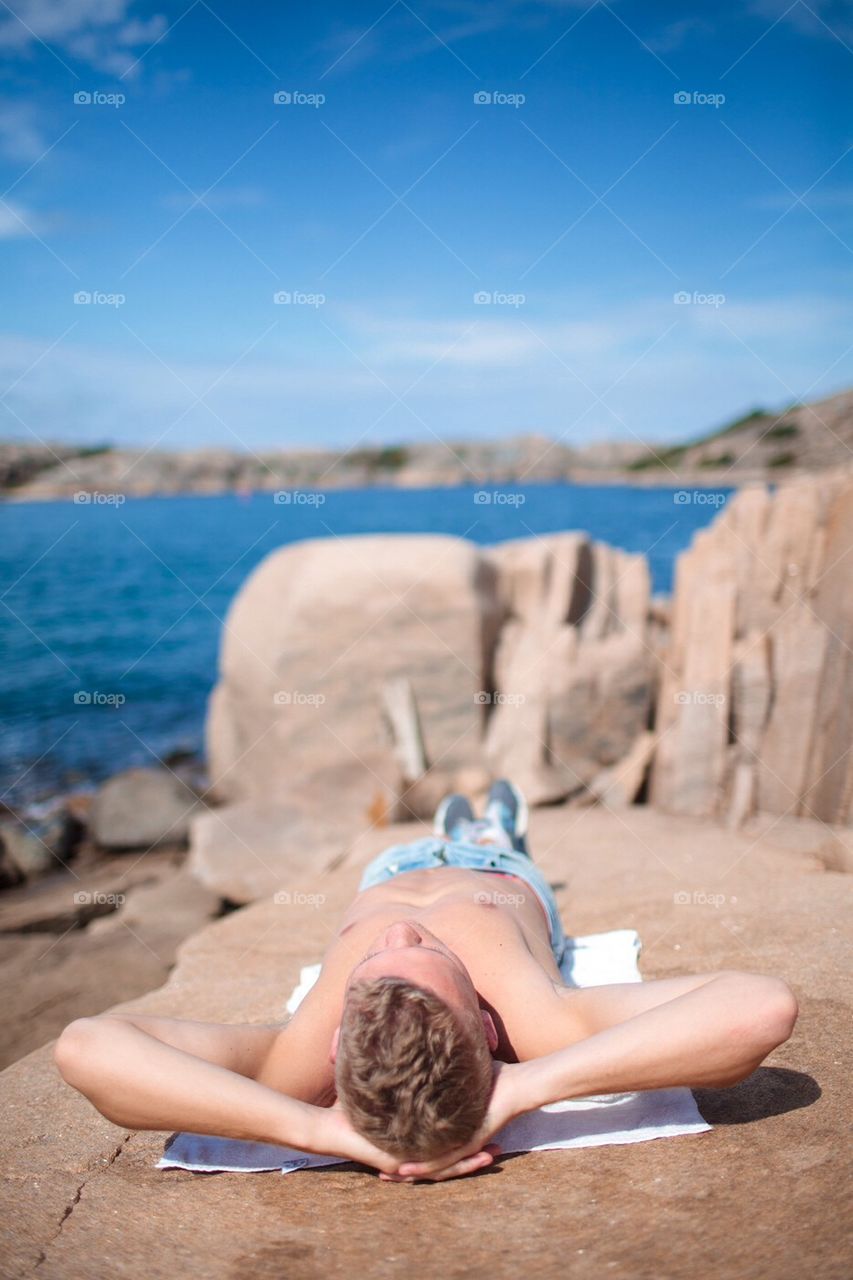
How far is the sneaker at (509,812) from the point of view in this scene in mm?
4992

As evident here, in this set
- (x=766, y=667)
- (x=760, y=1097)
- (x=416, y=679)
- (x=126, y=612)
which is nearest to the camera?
(x=760, y=1097)

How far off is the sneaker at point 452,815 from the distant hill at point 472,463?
8.55 ft

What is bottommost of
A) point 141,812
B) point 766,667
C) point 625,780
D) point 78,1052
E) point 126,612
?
point 141,812

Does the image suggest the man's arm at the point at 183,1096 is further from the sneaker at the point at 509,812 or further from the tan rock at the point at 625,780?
the tan rock at the point at 625,780

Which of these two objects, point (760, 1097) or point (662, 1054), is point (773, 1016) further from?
point (760, 1097)

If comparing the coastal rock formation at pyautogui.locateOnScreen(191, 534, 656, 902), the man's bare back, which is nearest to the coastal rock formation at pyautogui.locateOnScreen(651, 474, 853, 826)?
the coastal rock formation at pyautogui.locateOnScreen(191, 534, 656, 902)

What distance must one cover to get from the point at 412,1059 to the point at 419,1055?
19 millimetres

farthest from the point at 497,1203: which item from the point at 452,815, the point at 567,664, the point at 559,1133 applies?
the point at 567,664

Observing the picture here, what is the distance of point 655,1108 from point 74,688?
1852 cm

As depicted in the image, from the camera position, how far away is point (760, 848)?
5.95 meters

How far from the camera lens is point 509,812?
511cm

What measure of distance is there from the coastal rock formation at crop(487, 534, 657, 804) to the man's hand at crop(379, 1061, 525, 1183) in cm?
556

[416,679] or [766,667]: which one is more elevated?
[766,667]

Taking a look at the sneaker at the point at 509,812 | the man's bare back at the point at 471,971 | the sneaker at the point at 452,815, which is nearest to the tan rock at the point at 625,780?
the sneaker at the point at 509,812
